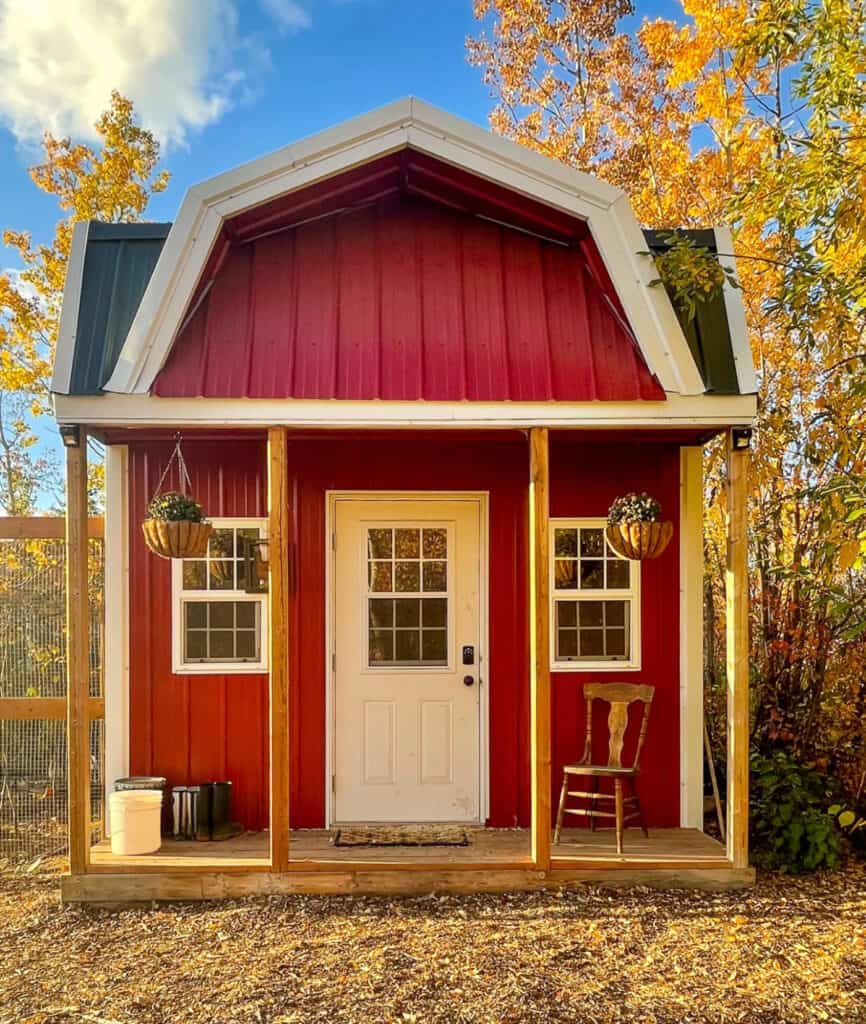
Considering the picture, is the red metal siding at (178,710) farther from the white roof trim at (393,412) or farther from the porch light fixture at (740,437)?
the porch light fixture at (740,437)

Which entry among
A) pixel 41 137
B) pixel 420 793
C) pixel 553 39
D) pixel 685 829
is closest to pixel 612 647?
pixel 685 829

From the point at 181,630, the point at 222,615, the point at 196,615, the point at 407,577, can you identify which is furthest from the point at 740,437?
the point at 181,630

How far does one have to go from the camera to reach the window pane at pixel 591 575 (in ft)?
18.8

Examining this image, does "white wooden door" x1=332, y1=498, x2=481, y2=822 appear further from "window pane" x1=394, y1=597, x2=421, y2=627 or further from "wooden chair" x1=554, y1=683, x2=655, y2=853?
"wooden chair" x1=554, y1=683, x2=655, y2=853

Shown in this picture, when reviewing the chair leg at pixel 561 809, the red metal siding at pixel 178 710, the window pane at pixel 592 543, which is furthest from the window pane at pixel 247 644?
the window pane at pixel 592 543

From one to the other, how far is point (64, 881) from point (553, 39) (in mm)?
12369

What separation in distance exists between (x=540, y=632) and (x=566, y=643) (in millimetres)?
1114

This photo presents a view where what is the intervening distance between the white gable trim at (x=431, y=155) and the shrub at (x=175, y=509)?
62 centimetres

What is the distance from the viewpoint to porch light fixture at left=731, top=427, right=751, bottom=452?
4.68 metres

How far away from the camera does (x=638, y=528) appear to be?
477 centimetres

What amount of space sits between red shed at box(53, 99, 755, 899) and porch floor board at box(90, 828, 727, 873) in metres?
0.03

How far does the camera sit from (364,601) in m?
5.70

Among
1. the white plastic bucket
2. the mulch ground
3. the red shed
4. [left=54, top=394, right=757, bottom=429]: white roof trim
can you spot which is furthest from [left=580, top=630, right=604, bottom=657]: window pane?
the white plastic bucket

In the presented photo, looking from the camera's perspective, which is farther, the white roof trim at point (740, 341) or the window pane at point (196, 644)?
the window pane at point (196, 644)
